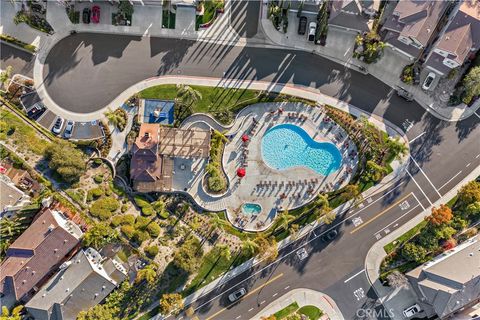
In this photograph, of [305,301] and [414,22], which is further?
[305,301]

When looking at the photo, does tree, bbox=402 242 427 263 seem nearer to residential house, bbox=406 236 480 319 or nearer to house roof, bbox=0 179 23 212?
residential house, bbox=406 236 480 319

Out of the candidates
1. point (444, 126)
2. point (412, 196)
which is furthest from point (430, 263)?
point (444, 126)

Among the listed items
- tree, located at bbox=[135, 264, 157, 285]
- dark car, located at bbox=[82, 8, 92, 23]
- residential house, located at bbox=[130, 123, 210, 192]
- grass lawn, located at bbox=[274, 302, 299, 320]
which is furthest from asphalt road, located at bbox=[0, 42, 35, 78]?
grass lawn, located at bbox=[274, 302, 299, 320]

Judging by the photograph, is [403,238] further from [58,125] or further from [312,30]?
[58,125]

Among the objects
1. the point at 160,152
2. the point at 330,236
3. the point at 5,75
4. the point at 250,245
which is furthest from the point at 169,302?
the point at 5,75

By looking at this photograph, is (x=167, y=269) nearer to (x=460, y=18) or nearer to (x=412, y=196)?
(x=412, y=196)

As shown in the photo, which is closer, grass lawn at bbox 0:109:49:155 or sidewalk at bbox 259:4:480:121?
sidewalk at bbox 259:4:480:121
